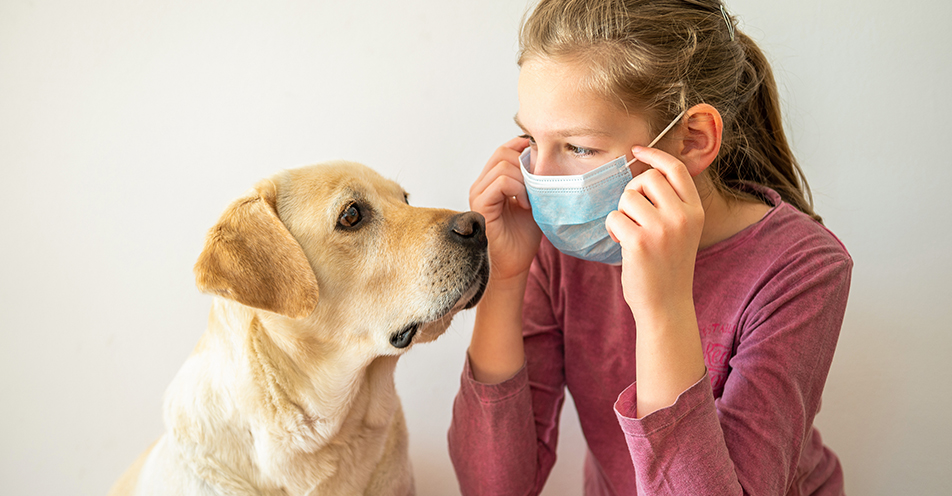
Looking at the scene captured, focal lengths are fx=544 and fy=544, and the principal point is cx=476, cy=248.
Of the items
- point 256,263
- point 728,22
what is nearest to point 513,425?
point 256,263

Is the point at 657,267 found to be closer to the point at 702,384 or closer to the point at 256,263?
the point at 702,384

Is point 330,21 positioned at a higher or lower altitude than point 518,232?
higher

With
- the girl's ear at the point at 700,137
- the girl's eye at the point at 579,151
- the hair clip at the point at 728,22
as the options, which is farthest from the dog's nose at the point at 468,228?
the hair clip at the point at 728,22

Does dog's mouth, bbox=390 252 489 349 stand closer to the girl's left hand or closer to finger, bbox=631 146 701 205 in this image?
the girl's left hand

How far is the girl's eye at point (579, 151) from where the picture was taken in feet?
4.22

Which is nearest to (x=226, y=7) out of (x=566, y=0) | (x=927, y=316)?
(x=566, y=0)

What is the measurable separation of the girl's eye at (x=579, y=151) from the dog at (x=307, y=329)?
279mm

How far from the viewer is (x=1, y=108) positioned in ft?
6.17

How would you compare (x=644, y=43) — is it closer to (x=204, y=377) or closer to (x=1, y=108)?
(x=204, y=377)

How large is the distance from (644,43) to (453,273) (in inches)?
26.6

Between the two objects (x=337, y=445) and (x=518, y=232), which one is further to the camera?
(x=518, y=232)

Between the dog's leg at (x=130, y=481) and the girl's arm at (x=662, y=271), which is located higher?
the girl's arm at (x=662, y=271)

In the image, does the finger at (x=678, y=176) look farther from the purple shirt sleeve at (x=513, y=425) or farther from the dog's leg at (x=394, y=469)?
the dog's leg at (x=394, y=469)

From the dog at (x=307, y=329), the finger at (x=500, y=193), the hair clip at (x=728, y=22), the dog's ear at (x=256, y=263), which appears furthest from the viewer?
the finger at (x=500, y=193)
